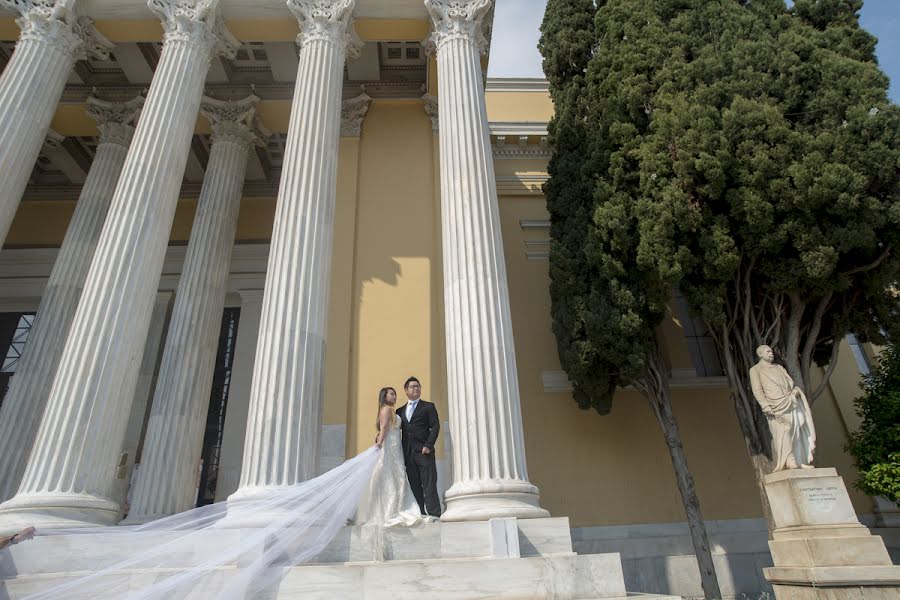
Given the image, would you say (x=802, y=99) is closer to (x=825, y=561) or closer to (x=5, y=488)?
(x=825, y=561)

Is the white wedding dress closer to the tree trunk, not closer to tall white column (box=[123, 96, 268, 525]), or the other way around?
tall white column (box=[123, 96, 268, 525])

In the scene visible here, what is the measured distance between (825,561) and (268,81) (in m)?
14.5

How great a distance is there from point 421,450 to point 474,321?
1933 mm

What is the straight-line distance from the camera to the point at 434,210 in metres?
12.5

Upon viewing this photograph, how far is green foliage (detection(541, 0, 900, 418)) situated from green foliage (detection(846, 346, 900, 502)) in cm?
123

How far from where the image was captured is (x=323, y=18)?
1039cm

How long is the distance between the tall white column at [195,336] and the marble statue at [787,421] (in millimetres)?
9866

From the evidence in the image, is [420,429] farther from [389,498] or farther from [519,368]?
[519,368]

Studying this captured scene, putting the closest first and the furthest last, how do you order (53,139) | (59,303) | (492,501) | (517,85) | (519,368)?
1. (492,501)
2. (59,303)
3. (519,368)
4. (53,139)
5. (517,85)

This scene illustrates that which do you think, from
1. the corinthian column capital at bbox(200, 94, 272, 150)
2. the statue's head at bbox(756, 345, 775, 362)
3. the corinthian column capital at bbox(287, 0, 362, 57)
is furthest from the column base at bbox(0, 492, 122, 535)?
the statue's head at bbox(756, 345, 775, 362)

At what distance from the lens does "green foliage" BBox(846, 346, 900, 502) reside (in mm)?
9641

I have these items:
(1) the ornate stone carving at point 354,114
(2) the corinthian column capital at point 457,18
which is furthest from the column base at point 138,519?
(2) the corinthian column capital at point 457,18

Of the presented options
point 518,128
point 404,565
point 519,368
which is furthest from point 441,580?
point 518,128

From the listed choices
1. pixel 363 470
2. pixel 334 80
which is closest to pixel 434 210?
pixel 334 80
